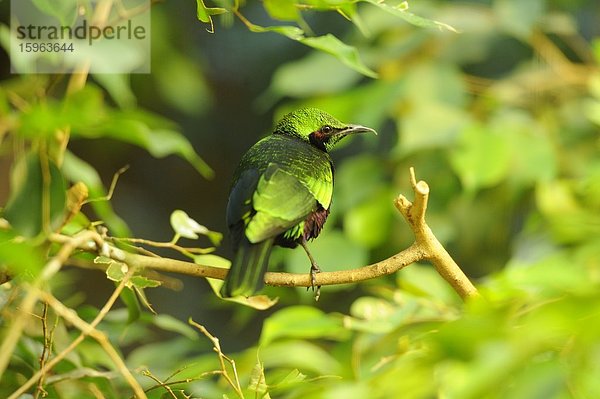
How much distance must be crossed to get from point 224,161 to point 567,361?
276 centimetres

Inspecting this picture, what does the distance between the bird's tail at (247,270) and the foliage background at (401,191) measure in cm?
12

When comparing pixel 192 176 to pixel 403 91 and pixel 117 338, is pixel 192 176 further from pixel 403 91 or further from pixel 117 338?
pixel 117 338

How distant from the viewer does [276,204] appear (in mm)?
934

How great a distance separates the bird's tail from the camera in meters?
0.86

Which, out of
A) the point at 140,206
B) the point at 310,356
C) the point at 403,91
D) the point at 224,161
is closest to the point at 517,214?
the point at 403,91

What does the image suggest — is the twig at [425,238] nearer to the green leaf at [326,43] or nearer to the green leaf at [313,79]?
the green leaf at [326,43]

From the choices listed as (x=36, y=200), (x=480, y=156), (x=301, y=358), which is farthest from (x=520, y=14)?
(x=36, y=200)

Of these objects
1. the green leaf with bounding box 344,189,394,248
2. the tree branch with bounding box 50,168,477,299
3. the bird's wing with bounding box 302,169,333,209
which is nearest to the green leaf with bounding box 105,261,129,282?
the tree branch with bounding box 50,168,477,299

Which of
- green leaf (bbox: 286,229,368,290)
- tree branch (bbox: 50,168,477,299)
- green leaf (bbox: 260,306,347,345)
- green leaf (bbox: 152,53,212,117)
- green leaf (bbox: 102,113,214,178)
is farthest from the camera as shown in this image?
green leaf (bbox: 152,53,212,117)

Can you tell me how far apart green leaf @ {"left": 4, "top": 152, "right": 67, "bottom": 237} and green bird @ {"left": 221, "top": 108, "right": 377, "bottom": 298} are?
7.1 inches

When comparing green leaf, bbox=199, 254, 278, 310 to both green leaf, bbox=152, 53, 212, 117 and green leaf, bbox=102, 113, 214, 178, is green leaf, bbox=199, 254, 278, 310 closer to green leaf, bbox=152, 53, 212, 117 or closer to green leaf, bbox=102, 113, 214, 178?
green leaf, bbox=102, 113, 214, 178

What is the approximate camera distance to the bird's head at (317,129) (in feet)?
3.69

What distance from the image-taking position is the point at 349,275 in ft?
3.04

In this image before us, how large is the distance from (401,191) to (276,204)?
44.6 inches
